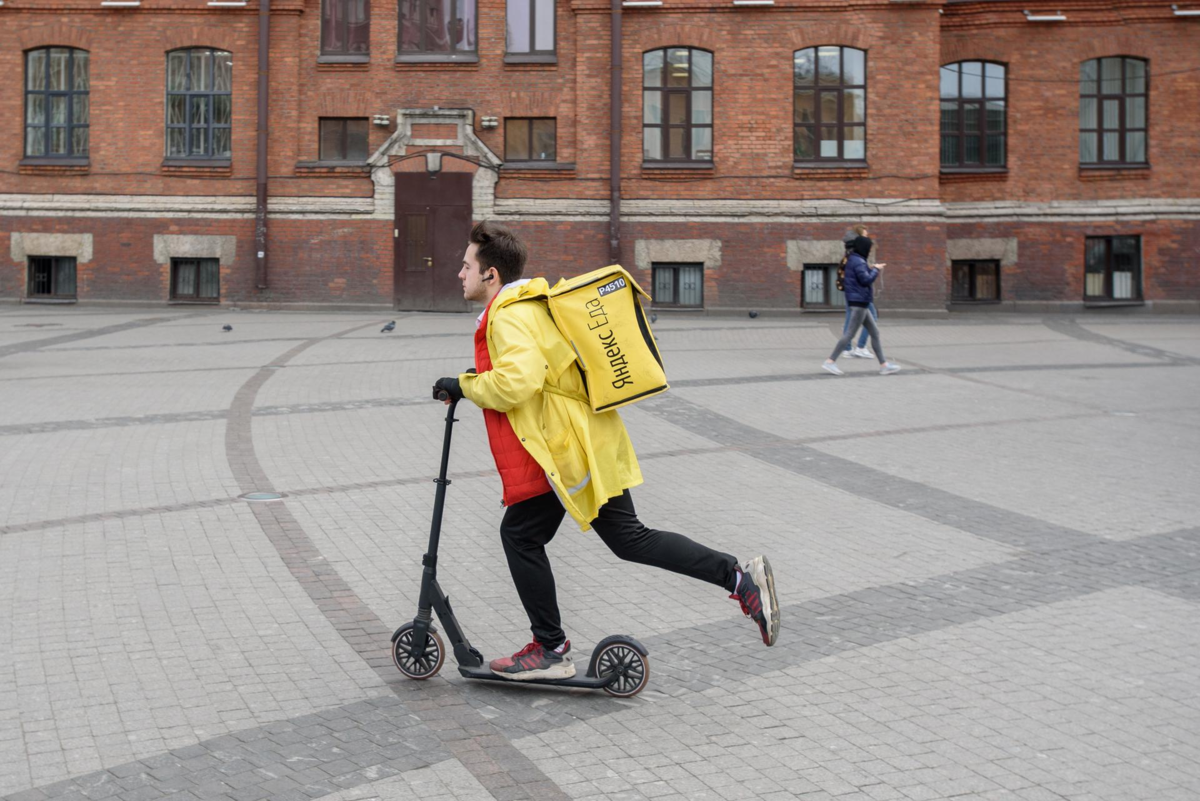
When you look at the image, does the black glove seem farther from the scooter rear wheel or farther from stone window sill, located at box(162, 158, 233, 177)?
stone window sill, located at box(162, 158, 233, 177)

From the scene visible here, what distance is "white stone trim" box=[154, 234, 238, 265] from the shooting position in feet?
86.5

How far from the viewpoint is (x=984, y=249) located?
1086 inches

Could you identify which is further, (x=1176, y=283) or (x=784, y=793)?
(x=1176, y=283)

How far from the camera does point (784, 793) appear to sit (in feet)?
14.4

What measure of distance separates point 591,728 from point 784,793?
2.91 feet

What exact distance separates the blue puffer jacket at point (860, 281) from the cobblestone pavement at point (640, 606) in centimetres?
334

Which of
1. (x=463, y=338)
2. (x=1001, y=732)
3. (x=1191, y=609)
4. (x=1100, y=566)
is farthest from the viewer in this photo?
(x=463, y=338)

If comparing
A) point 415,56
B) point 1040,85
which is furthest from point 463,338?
point 1040,85

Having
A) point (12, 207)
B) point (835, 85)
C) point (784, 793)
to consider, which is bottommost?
point (784, 793)

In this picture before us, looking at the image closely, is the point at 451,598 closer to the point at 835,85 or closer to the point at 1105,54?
the point at 835,85

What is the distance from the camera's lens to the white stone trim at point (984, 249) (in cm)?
2748

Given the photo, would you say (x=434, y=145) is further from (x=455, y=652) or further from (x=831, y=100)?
(x=455, y=652)

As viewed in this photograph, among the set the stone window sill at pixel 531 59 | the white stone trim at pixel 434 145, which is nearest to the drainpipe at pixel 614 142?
the stone window sill at pixel 531 59

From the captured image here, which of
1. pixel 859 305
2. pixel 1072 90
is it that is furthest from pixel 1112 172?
pixel 859 305
